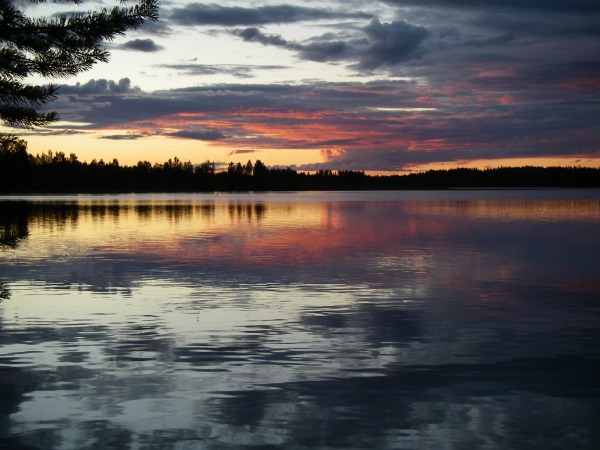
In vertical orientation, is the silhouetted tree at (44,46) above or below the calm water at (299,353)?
above

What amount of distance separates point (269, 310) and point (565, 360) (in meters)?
7.38

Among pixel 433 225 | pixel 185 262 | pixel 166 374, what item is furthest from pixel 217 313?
pixel 433 225

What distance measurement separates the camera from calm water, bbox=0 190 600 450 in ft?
30.3

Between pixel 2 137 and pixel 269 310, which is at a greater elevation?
pixel 2 137

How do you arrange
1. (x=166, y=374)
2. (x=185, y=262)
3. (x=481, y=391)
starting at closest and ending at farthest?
(x=481, y=391), (x=166, y=374), (x=185, y=262)

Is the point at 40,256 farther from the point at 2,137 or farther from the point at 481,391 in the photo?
the point at 481,391

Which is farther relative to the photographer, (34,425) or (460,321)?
(460,321)

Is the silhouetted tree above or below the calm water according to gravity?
above

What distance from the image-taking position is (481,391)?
10.8 metres

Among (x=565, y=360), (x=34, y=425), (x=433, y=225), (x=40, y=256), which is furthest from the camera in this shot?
(x=433, y=225)

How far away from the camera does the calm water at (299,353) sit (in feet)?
30.3

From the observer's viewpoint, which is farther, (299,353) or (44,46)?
(299,353)

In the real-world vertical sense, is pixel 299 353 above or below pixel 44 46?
below

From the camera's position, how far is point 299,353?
43.1 feet
